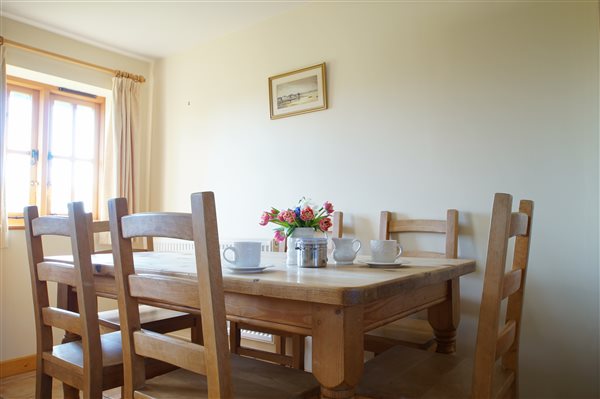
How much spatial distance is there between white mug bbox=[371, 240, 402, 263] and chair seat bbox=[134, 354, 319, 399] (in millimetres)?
460

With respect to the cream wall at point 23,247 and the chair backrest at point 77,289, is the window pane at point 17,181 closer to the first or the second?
the cream wall at point 23,247

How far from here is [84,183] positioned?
3555 mm

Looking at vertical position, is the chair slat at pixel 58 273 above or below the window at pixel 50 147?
below

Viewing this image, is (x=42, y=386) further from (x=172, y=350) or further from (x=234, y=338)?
(x=234, y=338)

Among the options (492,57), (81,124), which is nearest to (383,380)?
(492,57)

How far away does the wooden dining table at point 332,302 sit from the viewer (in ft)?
3.12

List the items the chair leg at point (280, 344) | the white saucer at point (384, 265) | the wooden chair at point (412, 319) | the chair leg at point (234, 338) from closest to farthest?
1. the white saucer at point (384, 265)
2. the wooden chair at point (412, 319)
3. the chair leg at point (234, 338)
4. the chair leg at point (280, 344)

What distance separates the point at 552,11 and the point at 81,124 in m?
3.52

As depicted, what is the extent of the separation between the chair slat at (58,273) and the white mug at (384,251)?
1.03 meters

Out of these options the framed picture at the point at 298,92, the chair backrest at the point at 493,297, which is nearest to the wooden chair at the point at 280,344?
the framed picture at the point at 298,92

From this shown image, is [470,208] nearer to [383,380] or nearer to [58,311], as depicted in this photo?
[383,380]

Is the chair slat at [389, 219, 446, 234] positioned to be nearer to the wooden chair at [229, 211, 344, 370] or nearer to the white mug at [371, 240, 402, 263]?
the wooden chair at [229, 211, 344, 370]

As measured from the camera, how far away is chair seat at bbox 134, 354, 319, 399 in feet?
3.64

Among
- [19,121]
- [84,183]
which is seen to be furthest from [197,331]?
[19,121]
